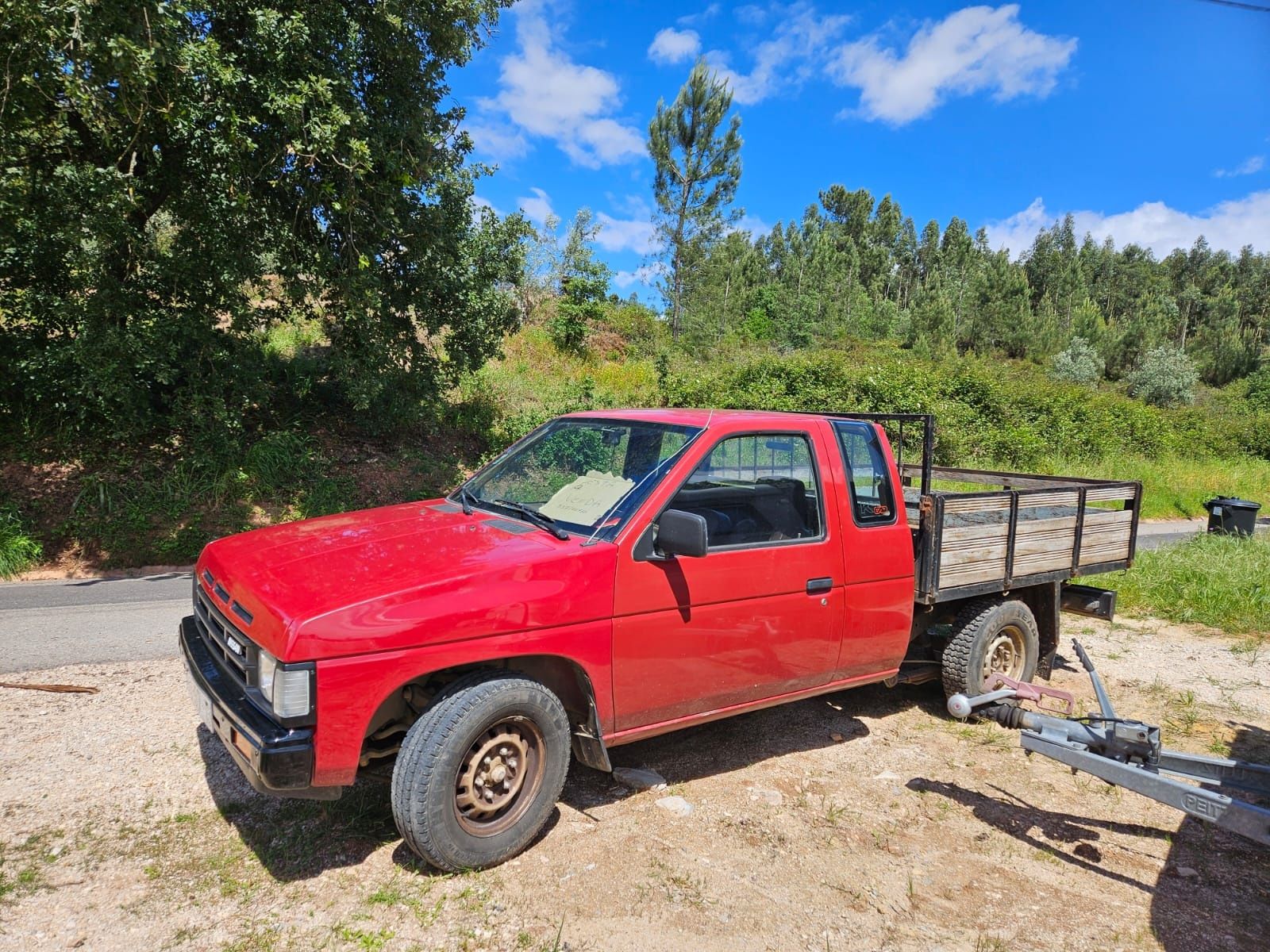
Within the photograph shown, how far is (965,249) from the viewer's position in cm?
6406

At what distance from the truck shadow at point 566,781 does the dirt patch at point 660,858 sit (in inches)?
0.5

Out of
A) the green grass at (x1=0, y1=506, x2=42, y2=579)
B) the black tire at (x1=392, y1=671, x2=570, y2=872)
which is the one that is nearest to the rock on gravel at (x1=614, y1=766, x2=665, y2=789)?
the black tire at (x1=392, y1=671, x2=570, y2=872)

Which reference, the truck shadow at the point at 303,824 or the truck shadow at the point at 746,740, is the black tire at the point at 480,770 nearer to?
the truck shadow at the point at 303,824

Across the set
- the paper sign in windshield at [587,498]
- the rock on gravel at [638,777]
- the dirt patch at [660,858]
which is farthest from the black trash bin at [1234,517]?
the paper sign in windshield at [587,498]

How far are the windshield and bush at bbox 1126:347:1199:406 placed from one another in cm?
4243

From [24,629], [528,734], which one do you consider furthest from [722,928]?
[24,629]

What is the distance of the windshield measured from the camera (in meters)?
3.49

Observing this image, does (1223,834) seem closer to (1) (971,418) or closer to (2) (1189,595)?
(2) (1189,595)

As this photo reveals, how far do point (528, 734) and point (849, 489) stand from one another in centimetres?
222

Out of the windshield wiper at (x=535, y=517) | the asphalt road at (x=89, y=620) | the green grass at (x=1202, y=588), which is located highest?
the windshield wiper at (x=535, y=517)

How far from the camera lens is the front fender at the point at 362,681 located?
262 centimetres

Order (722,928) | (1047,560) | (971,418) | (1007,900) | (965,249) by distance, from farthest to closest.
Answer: (965,249) → (971,418) → (1047,560) → (1007,900) → (722,928)

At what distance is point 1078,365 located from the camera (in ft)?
131

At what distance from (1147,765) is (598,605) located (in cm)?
262
